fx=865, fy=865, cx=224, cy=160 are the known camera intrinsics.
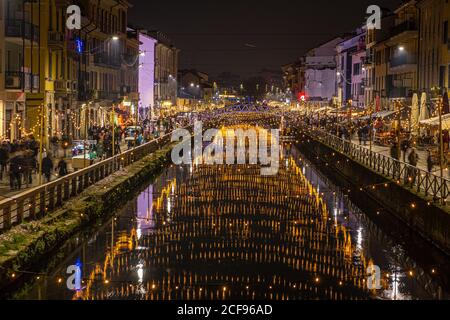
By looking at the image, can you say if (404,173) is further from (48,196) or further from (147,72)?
(147,72)

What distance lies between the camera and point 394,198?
97.7 feet

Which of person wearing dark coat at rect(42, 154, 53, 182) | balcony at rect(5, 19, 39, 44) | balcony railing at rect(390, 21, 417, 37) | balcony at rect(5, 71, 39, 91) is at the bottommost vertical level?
person wearing dark coat at rect(42, 154, 53, 182)

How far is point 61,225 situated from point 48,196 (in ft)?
5.44

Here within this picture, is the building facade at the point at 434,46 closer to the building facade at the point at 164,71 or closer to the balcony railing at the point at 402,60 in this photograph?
the balcony railing at the point at 402,60

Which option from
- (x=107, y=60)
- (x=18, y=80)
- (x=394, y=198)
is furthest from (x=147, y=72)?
(x=394, y=198)

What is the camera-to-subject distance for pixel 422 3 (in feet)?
178

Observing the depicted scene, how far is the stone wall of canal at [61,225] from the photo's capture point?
18.3m

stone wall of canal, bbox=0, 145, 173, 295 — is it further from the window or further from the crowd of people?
the window

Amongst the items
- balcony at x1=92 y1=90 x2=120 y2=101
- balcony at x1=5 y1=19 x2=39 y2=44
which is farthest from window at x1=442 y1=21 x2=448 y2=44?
balcony at x1=92 y1=90 x2=120 y2=101

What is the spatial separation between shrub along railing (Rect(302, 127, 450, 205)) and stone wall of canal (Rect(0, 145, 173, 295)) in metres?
9.88

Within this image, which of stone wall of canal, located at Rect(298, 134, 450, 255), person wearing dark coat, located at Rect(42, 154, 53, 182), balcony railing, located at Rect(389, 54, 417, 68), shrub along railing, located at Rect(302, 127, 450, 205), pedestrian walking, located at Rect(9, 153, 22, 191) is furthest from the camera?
balcony railing, located at Rect(389, 54, 417, 68)

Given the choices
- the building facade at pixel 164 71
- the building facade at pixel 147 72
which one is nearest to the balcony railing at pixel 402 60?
the building facade at pixel 147 72

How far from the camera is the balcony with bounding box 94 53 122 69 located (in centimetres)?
6529

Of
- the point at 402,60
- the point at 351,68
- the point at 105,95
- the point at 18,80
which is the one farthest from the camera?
the point at 351,68
